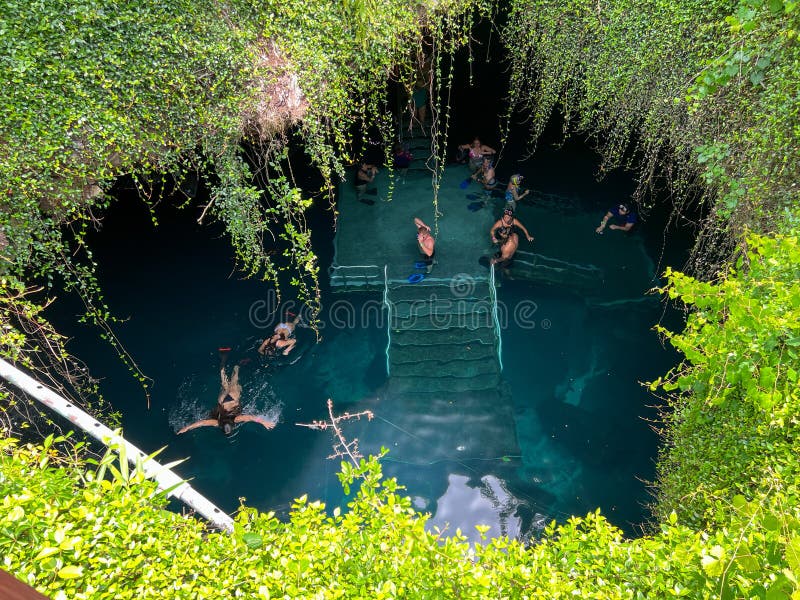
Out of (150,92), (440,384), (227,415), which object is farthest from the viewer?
(440,384)

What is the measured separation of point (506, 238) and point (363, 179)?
3.23 m

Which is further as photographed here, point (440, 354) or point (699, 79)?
point (440, 354)

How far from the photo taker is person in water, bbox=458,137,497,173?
9695 millimetres

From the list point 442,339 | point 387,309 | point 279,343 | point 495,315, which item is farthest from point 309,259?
point 495,315

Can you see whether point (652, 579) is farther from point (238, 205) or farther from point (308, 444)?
point (308, 444)

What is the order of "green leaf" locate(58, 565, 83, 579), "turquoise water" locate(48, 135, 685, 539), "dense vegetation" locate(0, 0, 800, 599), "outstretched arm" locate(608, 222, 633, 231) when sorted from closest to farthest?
"green leaf" locate(58, 565, 83, 579) < "dense vegetation" locate(0, 0, 800, 599) < "turquoise water" locate(48, 135, 685, 539) < "outstretched arm" locate(608, 222, 633, 231)

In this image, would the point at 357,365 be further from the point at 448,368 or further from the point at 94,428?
the point at 94,428

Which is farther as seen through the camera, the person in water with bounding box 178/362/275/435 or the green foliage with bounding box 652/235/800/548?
the person in water with bounding box 178/362/275/435

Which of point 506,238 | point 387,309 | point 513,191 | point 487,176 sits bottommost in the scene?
point 387,309

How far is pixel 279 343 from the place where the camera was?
7.33m

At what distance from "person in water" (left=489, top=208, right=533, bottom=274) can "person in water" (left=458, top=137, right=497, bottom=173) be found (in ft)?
6.48

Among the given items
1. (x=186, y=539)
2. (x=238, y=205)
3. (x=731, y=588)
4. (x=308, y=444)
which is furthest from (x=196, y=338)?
(x=731, y=588)

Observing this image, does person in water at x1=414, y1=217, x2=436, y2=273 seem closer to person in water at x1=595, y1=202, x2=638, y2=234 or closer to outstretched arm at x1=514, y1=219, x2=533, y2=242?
outstretched arm at x1=514, y1=219, x2=533, y2=242

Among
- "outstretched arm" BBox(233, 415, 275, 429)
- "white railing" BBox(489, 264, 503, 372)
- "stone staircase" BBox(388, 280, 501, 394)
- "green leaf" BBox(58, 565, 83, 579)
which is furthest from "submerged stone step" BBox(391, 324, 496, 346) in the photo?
"green leaf" BBox(58, 565, 83, 579)
